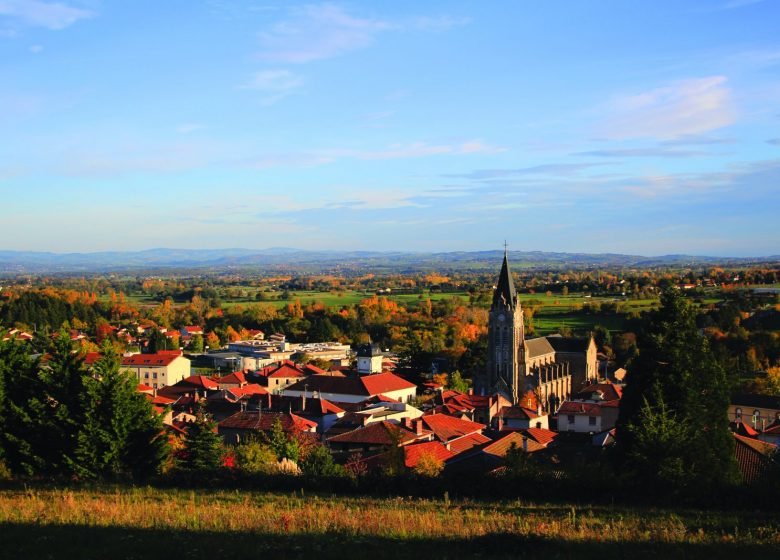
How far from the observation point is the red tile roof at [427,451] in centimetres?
2472

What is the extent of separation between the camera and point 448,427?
33781mm

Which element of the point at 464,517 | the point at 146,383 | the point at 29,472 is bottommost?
the point at 146,383

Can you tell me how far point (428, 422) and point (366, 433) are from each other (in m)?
3.36

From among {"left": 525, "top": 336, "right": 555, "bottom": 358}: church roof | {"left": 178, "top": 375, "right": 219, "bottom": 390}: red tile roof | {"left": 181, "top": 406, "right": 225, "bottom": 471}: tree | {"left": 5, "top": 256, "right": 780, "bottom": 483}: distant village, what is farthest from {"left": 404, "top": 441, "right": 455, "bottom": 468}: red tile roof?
{"left": 525, "top": 336, "right": 555, "bottom": 358}: church roof

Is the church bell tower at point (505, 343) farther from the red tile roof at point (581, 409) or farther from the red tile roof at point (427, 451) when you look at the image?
the red tile roof at point (427, 451)

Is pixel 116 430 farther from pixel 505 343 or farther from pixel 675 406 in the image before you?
pixel 505 343

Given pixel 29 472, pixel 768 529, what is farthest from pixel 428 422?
pixel 768 529

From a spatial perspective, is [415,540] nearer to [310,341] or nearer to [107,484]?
[107,484]

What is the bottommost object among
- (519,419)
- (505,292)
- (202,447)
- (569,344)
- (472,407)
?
(472,407)

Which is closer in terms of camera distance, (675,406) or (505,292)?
(675,406)

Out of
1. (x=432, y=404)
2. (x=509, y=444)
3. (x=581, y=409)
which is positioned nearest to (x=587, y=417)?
(x=581, y=409)

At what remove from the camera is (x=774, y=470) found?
13578 mm

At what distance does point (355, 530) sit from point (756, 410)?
3802 cm

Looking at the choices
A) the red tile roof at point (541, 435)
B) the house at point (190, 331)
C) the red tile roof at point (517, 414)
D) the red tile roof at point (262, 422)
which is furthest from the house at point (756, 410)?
the house at point (190, 331)
